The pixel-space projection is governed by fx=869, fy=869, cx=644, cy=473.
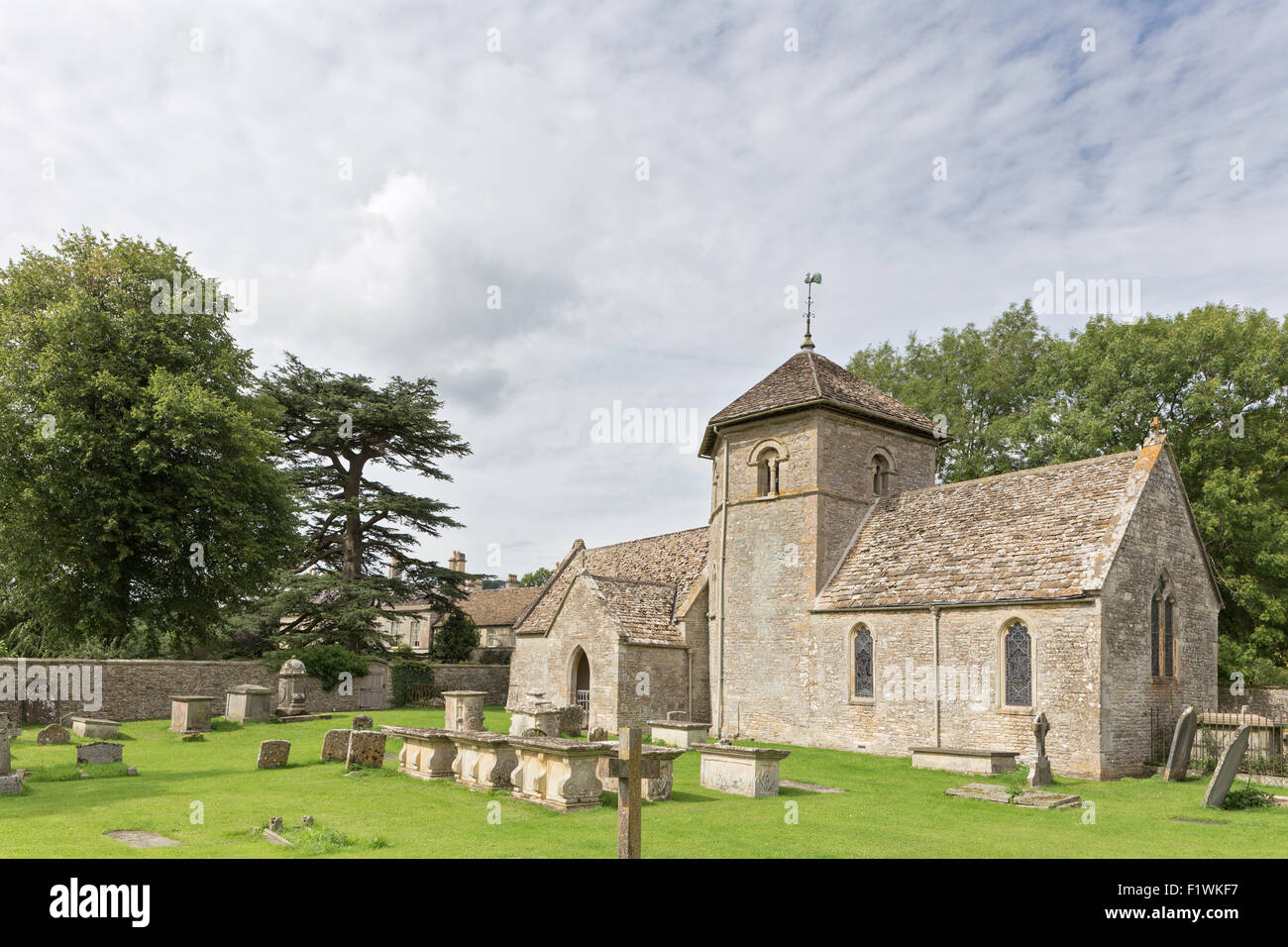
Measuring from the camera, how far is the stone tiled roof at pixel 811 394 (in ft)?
89.0

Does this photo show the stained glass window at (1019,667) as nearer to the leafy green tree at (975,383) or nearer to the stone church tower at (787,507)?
the stone church tower at (787,507)

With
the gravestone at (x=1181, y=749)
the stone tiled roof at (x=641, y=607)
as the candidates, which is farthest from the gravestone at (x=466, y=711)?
the gravestone at (x=1181, y=749)

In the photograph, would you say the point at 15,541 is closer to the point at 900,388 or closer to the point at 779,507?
the point at 779,507

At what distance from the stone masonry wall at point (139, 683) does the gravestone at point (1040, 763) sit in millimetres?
22946

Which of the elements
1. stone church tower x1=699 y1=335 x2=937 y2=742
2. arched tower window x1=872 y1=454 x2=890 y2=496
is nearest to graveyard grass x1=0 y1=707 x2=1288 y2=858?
stone church tower x1=699 y1=335 x2=937 y2=742

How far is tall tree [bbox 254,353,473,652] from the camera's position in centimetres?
4034

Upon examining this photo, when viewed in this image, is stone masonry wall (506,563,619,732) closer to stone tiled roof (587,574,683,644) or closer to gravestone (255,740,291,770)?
stone tiled roof (587,574,683,644)

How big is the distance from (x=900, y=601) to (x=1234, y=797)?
8795 millimetres

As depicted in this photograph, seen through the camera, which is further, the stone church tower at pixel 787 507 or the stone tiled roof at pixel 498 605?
the stone tiled roof at pixel 498 605

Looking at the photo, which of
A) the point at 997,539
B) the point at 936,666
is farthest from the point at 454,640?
the point at 997,539

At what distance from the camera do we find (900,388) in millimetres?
45000
